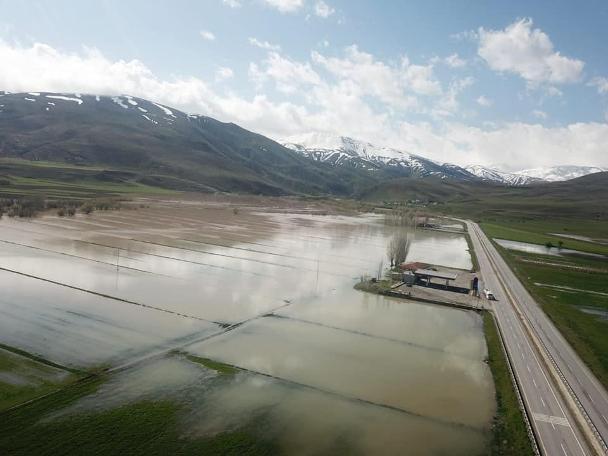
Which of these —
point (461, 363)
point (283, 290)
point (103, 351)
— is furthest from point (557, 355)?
point (103, 351)

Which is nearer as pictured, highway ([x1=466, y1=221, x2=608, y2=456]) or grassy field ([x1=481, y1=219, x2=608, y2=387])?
highway ([x1=466, y1=221, x2=608, y2=456])

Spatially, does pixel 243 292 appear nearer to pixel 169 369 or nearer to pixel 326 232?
pixel 169 369

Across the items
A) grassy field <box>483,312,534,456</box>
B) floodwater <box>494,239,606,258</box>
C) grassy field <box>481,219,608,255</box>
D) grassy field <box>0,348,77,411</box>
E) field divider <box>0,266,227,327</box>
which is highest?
grassy field <box>481,219,608,255</box>

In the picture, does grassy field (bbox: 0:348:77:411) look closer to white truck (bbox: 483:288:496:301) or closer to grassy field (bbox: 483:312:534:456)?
grassy field (bbox: 483:312:534:456)

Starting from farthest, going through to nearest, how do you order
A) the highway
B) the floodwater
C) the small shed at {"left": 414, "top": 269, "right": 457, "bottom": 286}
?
the floodwater < the small shed at {"left": 414, "top": 269, "right": 457, "bottom": 286} < the highway

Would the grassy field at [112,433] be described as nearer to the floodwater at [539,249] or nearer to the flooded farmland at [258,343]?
the flooded farmland at [258,343]

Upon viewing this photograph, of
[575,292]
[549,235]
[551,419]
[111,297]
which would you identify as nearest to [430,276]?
[575,292]

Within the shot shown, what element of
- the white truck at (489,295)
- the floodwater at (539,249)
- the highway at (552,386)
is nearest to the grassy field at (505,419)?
the highway at (552,386)

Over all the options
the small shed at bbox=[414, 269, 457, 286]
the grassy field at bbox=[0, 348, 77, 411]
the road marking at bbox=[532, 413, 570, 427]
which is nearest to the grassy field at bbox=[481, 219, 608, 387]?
the road marking at bbox=[532, 413, 570, 427]
